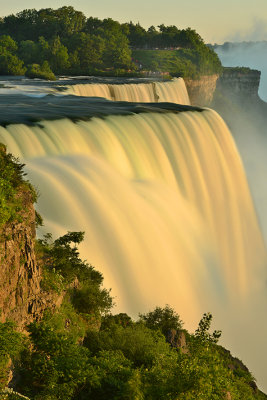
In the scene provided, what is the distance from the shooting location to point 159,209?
69.6ft

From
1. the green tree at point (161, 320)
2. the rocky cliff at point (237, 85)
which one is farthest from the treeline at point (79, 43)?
the green tree at point (161, 320)

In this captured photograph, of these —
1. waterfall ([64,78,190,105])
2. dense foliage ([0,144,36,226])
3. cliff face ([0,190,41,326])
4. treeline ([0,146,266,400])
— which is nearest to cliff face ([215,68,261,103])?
waterfall ([64,78,190,105])

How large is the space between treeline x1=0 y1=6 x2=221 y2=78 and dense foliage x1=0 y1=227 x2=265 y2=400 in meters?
44.9

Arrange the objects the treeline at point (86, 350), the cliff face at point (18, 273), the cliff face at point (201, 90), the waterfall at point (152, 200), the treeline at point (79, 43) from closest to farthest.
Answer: the treeline at point (86, 350) → the cliff face at point (18, 273) → the waterfall at point (152, 200) → the treeline at point (79, 43) → the cliff face at point (201, 90)

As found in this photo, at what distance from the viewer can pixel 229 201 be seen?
90.3 ft

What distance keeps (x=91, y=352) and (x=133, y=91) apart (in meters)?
36.9

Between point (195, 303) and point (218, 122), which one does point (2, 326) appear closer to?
point (195, 303)

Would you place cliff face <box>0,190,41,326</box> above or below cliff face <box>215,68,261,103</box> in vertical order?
below

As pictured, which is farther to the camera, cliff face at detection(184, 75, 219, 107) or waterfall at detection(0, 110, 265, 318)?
cliff face at detection(184, 75, 219, 107)

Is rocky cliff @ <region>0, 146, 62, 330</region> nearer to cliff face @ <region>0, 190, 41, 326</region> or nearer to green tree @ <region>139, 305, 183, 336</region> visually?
cliff face @ <region>0, 190, 41, 326</region>

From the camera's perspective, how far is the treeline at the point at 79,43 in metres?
69.0

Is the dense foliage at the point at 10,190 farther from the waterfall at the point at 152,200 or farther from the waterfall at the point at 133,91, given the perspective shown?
the waterfall at the point at 133,91

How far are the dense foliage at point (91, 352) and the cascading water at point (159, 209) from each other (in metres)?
1.92

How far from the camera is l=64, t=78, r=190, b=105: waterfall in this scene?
41.1 meters
